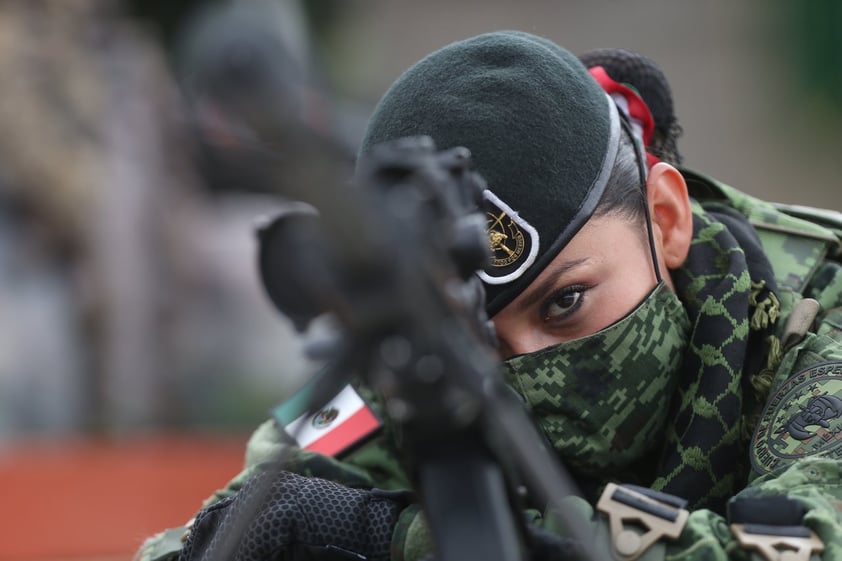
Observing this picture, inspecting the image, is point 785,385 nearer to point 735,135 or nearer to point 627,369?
point 627,369

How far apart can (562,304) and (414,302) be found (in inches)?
28.8

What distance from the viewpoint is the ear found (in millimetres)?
1755

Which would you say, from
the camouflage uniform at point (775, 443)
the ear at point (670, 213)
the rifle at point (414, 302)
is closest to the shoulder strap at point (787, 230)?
the camouflage uniform at point (775, 443)

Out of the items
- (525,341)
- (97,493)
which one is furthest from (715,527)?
(97,493)

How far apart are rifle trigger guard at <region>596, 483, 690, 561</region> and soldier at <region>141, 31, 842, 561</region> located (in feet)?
0.48

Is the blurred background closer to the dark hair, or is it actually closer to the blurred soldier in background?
the blurred soldier in background

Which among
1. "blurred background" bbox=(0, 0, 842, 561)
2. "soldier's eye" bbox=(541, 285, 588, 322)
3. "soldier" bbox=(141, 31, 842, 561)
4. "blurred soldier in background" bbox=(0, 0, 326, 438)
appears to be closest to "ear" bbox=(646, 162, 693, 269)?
"soldier" bbox=(141, 31, 842, 561)

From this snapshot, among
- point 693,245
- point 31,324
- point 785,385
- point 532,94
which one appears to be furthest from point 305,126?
point 31,324

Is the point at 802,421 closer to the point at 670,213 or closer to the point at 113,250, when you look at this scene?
the point at 670,213

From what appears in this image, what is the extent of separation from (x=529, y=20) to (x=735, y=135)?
1.44m

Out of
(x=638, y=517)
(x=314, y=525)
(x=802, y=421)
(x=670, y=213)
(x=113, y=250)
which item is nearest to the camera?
(x=638, y=517)

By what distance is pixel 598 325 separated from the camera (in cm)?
157

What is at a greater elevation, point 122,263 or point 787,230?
point 122,263

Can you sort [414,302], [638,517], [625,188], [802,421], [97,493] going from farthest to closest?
[97,493], [625,188], [802,421], [638,517], [414,302]
